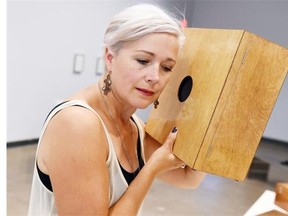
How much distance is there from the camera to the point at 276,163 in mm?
4918

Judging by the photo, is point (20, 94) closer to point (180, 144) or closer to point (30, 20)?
point (30, 20)

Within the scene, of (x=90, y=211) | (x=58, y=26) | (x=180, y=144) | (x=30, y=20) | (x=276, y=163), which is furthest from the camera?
(x=276, y=163)

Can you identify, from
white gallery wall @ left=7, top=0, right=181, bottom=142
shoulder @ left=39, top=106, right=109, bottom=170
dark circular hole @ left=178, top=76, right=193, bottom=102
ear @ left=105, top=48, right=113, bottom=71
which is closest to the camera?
shoulder @ left=39, top=106, right=109, bottom=170

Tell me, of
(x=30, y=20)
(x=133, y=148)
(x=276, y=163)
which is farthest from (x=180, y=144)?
(x=276, y=163)

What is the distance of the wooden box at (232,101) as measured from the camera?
0.90m

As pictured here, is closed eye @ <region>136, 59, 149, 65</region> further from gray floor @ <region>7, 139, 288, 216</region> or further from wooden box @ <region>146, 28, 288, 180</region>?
gray floor @ <region>7, 139, 288, 216</region>

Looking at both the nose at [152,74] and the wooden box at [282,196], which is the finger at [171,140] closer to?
the nose at [152,74]

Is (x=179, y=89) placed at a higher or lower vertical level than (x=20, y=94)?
higher

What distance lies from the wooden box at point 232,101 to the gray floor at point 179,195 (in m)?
1.93

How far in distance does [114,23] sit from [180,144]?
1.19 ft

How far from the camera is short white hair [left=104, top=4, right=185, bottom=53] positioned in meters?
0.91

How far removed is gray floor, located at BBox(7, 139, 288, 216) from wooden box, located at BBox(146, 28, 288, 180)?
193cm

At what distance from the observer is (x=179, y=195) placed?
10.8 feet

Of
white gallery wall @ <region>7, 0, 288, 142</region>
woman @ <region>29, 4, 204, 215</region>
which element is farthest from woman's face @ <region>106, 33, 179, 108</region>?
white gallery wall @ <region>7, 0, 288, 142</region>
